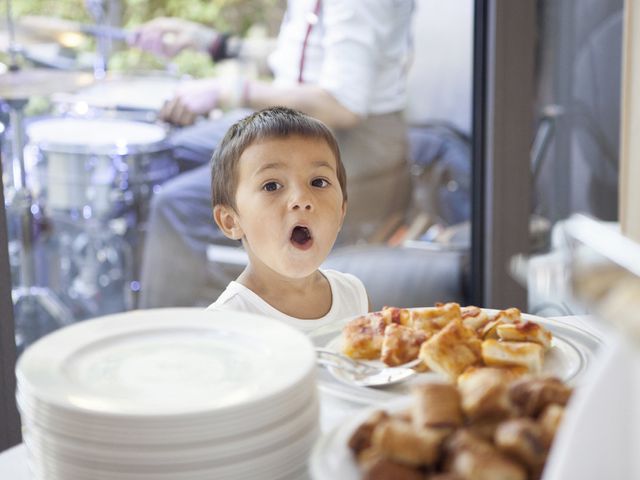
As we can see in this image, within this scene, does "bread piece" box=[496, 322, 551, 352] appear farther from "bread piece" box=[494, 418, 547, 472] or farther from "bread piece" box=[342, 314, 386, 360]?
"bread piece" box=[494, 418, 547, 472]

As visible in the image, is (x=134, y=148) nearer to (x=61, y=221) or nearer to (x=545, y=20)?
(x=61, y=221)

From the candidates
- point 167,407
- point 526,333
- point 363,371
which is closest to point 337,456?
point 167,407

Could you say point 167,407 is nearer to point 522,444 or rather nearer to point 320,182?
point 522,444

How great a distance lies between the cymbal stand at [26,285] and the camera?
8.66ft

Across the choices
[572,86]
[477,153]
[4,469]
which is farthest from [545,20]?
[4,469]

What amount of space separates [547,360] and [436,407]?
366 mm

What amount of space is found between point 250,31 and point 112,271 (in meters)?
0.87

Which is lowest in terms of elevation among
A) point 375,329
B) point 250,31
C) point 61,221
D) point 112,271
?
point 112,271

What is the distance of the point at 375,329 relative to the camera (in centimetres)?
102

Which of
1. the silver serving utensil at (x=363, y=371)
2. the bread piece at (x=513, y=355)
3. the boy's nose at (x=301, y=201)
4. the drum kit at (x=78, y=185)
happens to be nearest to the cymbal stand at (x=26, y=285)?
the drum kit at (x=78, y=185)

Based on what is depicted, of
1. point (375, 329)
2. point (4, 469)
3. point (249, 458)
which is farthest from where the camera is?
point (375, 329)

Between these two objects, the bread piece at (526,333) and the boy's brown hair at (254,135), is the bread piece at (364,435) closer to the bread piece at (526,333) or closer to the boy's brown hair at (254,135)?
the bread piece at (526,333)

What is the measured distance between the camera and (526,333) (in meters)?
0.97

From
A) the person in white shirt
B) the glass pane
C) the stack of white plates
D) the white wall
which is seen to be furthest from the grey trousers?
the stack of white plates
